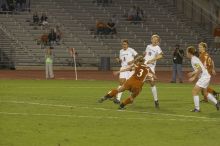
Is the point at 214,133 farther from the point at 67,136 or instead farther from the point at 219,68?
the point at 219,68

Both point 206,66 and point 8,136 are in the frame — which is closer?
point 8,136

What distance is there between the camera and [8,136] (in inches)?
537

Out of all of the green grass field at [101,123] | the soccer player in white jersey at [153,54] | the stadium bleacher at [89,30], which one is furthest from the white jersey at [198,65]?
the stadium bleacher at [89,30]

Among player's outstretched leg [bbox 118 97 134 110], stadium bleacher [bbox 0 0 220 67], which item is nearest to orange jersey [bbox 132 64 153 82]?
player's outstretched leg [bbox 118 97 134 110]

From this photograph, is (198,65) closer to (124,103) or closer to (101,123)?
(124,103)

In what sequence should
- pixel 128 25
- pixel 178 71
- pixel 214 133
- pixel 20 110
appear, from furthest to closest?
pixel 128 25
pixel 178 71
pixel 20 110
pixel 214 133

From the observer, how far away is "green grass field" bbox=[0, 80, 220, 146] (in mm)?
13266

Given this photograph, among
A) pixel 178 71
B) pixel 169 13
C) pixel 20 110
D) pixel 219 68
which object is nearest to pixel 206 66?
pixel 20 110

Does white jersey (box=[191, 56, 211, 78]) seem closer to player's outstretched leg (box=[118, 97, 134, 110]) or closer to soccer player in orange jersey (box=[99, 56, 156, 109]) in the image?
Answer: soccer player in orange jersey (box=[99, 56, 156, 109])

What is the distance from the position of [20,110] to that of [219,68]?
128 feet

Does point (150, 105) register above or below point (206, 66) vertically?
below

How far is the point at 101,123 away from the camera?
53.0 feet

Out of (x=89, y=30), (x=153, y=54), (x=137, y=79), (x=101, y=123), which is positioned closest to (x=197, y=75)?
(x=137, y=79)

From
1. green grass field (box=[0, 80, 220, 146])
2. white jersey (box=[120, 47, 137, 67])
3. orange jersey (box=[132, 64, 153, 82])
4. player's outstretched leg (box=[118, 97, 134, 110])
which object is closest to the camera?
green grass field (box=[0, 80, 220, 146])
